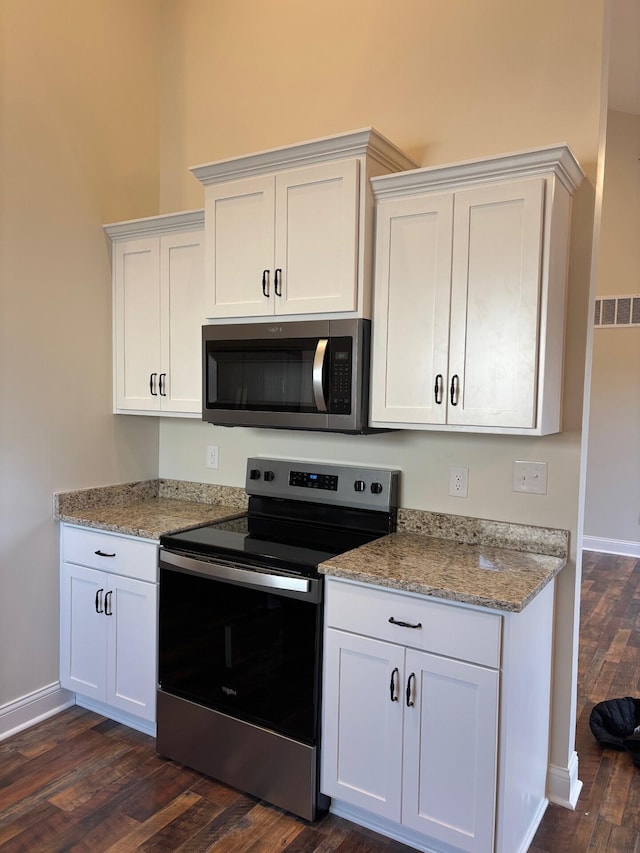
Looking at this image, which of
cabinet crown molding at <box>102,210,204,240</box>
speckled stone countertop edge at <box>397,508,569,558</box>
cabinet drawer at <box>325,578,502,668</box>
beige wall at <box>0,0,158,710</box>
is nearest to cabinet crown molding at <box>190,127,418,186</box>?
cabinet crown molding at <box>102,210,204,240</box>

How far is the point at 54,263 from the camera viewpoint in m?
2.80

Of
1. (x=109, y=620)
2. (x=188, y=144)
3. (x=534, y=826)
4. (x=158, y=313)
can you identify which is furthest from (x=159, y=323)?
(x=534, y=826)

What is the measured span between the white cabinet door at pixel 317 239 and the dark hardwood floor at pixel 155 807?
177 centimetres

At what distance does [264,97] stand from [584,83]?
1.41 meters

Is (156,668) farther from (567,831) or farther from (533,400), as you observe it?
(533,400)

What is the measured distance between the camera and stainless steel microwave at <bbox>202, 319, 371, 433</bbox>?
7.52ft

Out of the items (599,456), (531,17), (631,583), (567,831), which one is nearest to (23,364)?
(531,17)

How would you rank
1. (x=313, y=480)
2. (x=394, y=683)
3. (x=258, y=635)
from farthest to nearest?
(x=313, y=480) → (x=258, y=635) → (x=394, y=683)

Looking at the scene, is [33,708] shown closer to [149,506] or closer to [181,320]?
[149,506]

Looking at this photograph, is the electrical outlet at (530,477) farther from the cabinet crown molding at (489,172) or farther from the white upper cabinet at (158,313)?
the white upper cabinet at (158,313)

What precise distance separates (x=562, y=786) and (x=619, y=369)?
14.3 ft

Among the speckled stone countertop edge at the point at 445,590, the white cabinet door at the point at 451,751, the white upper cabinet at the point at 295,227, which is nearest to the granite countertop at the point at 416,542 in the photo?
the speckled stone countertop edge at the point at 445,590

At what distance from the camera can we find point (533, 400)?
79.3 inches

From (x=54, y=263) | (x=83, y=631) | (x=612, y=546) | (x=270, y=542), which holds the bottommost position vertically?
(x=612, y=546)
